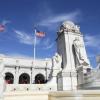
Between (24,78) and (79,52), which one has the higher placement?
(79,52)

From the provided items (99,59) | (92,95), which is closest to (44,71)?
(99,59)

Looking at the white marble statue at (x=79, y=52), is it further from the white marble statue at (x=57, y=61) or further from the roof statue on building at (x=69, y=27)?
the white marble statue at (x=57, y=61)

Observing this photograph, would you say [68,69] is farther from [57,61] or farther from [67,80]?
[57,61]

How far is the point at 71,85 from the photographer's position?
2245 centimetres

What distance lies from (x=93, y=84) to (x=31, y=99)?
9689 millimetres

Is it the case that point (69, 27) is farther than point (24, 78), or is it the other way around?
point (24, 78)

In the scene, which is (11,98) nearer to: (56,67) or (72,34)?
(56,67)

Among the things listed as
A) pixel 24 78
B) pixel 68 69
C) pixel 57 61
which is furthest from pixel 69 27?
pixel 24 78

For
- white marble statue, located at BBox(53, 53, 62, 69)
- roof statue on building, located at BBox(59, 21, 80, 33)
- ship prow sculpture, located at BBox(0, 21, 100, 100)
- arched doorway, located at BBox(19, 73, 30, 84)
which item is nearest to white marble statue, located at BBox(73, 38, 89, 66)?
ship prow sculpture, located at BBox(0, 21, 100, 100)

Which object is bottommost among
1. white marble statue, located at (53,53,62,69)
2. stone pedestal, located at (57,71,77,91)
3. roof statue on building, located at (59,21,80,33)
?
stone pedestal, located at (57,71,77,91)

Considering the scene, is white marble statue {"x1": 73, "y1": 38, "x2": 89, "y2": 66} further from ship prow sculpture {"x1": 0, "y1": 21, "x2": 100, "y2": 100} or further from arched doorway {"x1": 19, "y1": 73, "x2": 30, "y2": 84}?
arched doorway {"x1": 19, "y1": 73, "x2": 30, "y2": 84}

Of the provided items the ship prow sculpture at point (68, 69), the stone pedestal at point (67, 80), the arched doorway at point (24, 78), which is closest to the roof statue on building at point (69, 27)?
the ship prow sculpture at point (68, 69)

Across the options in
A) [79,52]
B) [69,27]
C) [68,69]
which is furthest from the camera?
[69,27]

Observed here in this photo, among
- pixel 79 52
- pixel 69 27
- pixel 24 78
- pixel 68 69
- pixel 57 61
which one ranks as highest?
pixel 69 27
